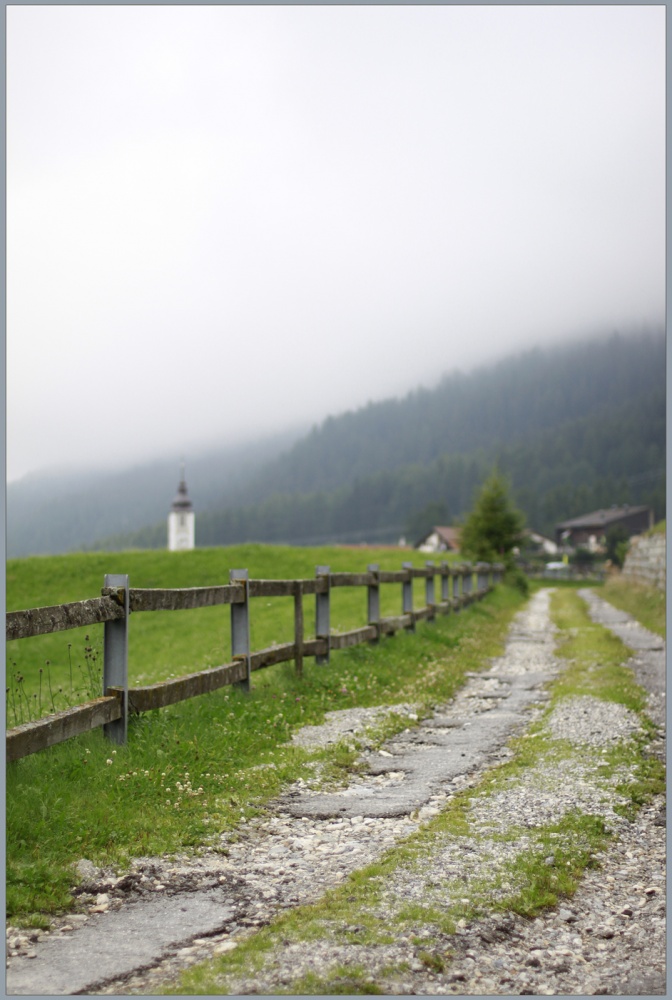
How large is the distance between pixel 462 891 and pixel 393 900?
1.45 feet

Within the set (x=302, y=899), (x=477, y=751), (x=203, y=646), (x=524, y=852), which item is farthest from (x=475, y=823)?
(x=203, y=646)

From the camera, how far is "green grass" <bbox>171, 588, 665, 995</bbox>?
12.8 feet

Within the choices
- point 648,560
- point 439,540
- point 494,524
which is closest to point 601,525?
point 439,540

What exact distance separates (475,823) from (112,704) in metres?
3.04

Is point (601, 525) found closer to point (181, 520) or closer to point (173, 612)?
point (181, 520)

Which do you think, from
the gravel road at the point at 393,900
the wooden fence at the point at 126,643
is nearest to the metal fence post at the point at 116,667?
the wooden fence at the point at 126,643

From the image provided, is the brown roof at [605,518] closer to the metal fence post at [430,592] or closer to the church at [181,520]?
the church at [181,520]

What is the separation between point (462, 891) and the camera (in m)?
4.80

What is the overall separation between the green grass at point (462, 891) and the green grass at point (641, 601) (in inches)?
564

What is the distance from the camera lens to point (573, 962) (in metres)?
4.08

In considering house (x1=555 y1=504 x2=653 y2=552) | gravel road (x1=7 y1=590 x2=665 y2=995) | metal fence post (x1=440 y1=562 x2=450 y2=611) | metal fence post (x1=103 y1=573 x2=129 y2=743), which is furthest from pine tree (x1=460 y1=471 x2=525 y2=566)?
house (x1=555 y1=504 x2=653 y2=552)

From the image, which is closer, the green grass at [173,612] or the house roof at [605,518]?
the green grass at [173,612]

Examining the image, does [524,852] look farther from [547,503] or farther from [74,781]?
[547,503]

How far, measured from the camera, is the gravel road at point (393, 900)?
3.91 metres
